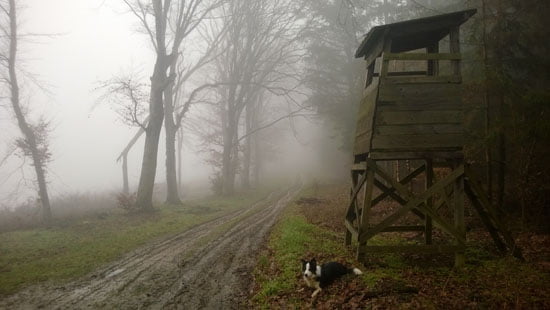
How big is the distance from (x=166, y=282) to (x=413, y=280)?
5973 millimetres

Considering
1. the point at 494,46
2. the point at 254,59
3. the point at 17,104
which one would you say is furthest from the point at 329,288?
the point at 254,59

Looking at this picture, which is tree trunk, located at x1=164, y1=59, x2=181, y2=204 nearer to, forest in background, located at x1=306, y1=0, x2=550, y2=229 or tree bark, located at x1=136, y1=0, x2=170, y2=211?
tree bark, located at x1=136, y1=0, x2=170, y2=211

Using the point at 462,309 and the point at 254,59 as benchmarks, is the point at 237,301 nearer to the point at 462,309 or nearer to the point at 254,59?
the point at 462,309

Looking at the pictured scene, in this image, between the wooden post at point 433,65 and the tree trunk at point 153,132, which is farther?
the tree trunk at point 153,132

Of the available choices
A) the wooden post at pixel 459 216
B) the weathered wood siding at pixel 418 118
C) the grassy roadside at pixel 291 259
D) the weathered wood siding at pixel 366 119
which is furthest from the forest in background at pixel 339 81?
the grassy roadside at pixel 291 259

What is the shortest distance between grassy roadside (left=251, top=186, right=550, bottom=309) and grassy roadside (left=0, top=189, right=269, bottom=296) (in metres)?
5.76

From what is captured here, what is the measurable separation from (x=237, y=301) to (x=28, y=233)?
13003 millimetres

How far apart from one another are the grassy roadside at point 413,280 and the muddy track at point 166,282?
28.0 inches

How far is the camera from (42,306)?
24.4ft

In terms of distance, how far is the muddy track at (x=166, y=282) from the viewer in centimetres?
750

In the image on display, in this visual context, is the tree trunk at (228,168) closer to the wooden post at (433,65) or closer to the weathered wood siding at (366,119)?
the weathered wood siding at (366,119)

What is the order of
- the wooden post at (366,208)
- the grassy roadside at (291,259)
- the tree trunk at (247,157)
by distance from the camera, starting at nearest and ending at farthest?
1. the grassy roadside at (291,259)
2. the wooden post at (366,208)
3. the tree trunk at (247,157)

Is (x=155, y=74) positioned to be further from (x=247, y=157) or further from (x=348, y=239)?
(x=247, y=157)

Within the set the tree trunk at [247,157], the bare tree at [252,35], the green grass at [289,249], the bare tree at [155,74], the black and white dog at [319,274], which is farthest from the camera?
the tree trunk at [247,157]
